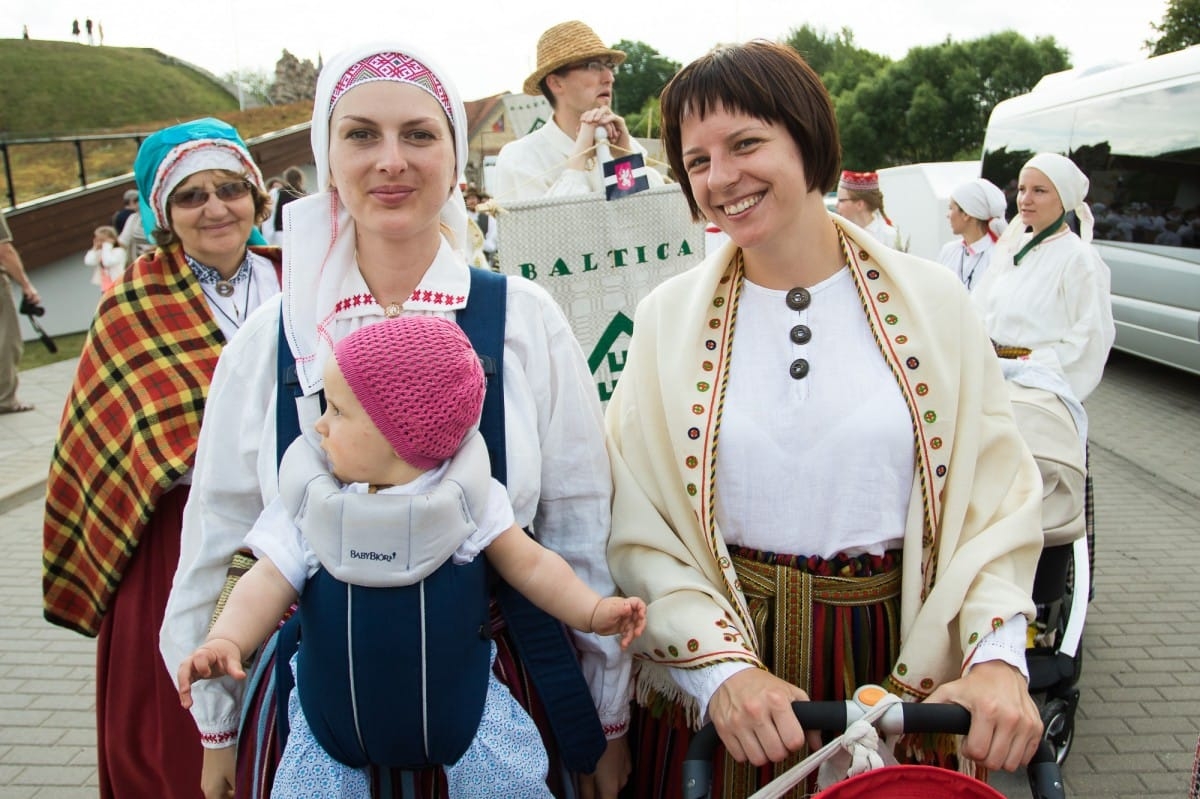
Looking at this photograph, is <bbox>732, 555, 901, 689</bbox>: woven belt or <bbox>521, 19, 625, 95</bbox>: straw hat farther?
<bbox>521, 19, 625, 95</bbox>: straw hat

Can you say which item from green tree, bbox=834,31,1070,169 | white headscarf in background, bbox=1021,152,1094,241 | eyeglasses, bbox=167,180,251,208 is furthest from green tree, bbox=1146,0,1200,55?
eyeglasses, bbox=167,180,251,208

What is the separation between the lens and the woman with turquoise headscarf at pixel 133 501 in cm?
238

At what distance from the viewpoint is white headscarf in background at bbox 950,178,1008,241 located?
7180 millimetres

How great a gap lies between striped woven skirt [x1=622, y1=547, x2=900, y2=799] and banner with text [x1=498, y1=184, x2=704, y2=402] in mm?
1837

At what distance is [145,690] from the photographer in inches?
95.4

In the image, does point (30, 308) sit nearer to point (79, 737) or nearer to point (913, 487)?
point (79, 737)

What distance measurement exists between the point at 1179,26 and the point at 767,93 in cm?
3287

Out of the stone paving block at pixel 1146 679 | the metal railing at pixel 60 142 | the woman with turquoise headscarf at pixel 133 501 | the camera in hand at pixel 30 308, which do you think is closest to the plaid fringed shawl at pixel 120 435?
the woman with turquoise headscarf at pixel 133 501

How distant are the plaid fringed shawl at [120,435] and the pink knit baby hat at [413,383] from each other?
1.18 metres

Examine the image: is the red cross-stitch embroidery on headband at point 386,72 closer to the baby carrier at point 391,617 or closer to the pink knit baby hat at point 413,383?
the pink knit baby hat at point 413,383

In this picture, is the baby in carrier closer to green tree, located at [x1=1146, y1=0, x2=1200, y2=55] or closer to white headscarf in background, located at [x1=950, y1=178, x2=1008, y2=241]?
white headscarf in background, located at [x1=950, y1=178, x2=1008, y2=241]

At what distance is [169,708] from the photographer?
7.81 ft

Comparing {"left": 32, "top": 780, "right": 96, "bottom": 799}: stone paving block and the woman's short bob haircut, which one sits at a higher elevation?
the woman's short bob haircut

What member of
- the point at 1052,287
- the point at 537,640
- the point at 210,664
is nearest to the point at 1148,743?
the point at 1052,287
